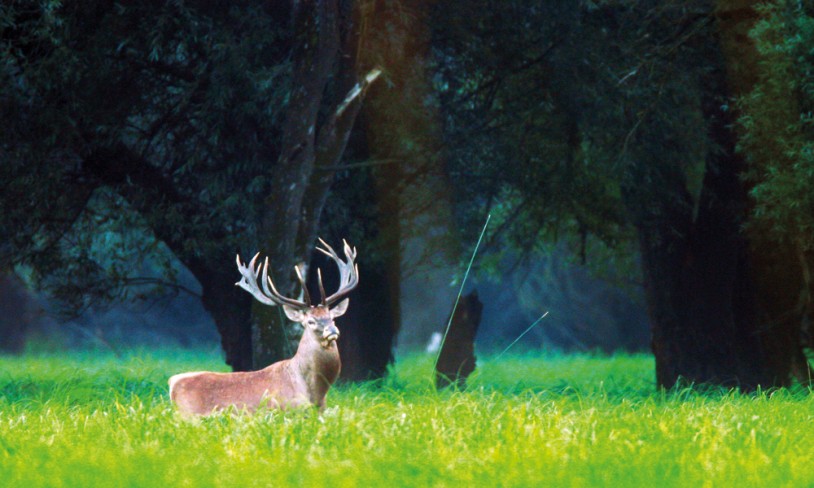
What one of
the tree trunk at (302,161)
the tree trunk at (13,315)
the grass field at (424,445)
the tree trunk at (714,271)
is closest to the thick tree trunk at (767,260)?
the tree trunk at (714,271)

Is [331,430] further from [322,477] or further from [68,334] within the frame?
[68,334]

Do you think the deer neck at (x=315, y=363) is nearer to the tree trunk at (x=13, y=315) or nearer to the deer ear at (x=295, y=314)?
the deer ear at (x=295, y=314)

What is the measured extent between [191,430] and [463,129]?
33.5 feet

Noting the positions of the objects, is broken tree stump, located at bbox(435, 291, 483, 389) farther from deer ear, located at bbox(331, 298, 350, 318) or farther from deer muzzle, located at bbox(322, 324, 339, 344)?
deer muzzle, located at bbox(322, 324, 339, 344)

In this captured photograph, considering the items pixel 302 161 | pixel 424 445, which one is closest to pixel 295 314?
pixel 424 445

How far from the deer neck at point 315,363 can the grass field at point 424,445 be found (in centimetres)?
24

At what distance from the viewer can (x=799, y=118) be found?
43.7 ft

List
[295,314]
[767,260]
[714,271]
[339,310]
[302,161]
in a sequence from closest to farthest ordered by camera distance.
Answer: [295,314] < [339,310] < [302,161] < [767,260] < [714,271]

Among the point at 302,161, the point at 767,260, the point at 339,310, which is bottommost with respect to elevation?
the point at 767,260

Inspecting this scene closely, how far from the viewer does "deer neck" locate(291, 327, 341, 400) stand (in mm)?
8914

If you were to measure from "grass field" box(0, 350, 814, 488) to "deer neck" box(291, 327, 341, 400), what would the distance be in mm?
235

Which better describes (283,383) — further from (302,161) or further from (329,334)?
(302,161)

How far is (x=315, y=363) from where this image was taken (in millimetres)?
8922

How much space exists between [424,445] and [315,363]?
5.60 feet
